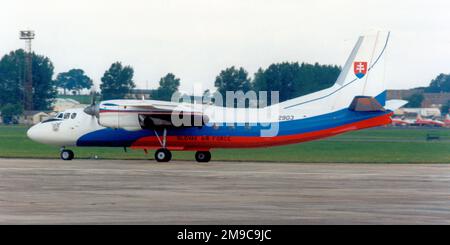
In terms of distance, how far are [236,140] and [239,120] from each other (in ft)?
3.55

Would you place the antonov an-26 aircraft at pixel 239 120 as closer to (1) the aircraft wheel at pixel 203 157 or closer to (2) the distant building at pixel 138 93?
(1) the aircraft wheel at pixel 203 157

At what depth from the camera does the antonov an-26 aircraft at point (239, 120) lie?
1590 inches

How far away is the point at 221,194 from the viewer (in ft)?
82.6

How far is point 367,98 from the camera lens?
3972 cm

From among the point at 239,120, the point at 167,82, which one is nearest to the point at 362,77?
the point at 239,120

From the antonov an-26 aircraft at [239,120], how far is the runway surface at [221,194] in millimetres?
2656

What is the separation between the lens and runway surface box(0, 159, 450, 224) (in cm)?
1956

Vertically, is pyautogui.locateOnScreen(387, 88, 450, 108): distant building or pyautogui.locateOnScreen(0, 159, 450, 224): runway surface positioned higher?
pyautogui.locateOnScreen(387, 88, 450, 108): distant building

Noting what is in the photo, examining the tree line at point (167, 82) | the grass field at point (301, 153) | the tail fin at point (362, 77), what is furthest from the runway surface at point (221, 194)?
the tree line at point (167, 82)

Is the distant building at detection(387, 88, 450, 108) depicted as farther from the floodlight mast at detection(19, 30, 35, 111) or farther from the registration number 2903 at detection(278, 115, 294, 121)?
the registration number 2903 at detection(278, 115, 294, 121)

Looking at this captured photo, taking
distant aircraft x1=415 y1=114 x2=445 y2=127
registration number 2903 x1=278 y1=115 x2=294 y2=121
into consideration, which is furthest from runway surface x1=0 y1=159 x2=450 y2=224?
distant aircraft x1=415 y1=114 x2=445 y2=127

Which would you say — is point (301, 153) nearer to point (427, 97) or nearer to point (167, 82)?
point (167, 82)

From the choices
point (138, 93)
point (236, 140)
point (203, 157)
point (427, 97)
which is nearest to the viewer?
point (236, 140)
